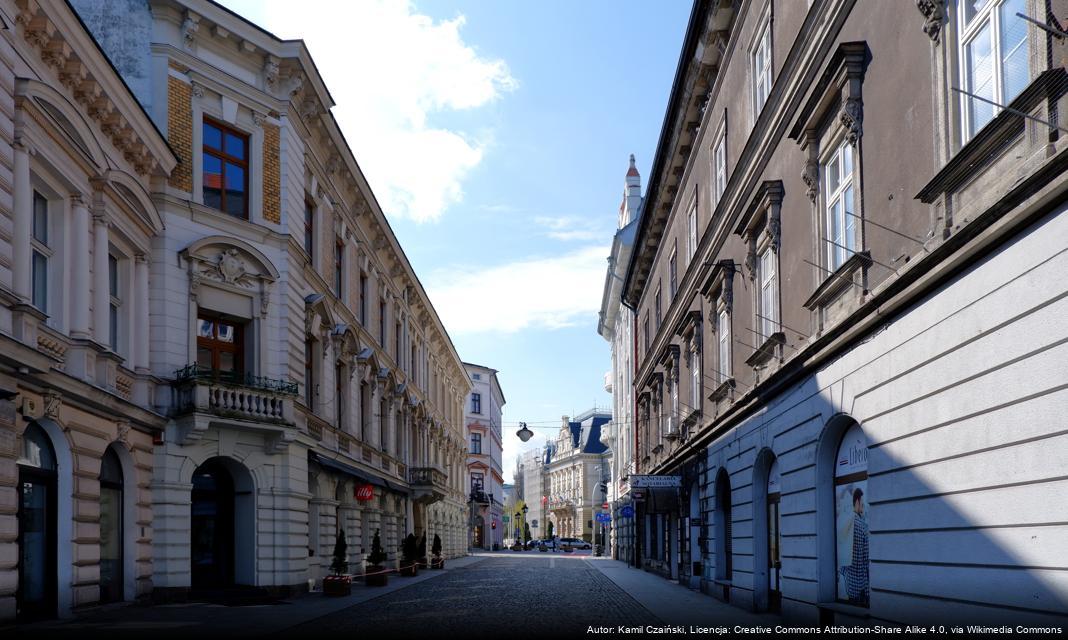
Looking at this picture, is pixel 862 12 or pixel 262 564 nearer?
pixel 862 12

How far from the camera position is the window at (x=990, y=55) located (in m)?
8.17

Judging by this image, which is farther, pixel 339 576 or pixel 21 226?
pixel 339 576

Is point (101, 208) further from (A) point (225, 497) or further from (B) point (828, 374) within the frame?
(B) point (828, 374)

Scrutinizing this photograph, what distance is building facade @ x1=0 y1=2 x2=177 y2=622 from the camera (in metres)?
14.6

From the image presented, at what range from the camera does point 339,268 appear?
102 ft

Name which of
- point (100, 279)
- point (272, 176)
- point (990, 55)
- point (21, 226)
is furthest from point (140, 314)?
point (990, 55)

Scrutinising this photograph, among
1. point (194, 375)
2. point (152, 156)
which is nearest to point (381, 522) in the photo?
point (194, 375)

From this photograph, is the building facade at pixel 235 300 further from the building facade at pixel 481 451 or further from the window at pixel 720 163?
the building facade at pixel 481 451

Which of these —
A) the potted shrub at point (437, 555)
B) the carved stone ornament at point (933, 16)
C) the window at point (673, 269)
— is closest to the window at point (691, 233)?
the window at point (673, 269)

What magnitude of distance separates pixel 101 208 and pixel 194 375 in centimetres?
425

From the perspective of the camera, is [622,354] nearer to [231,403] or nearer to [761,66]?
[231,403]

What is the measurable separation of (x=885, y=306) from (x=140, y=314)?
47.2 feet

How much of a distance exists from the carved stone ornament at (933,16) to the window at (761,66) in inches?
273

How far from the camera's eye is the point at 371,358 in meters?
34.3
